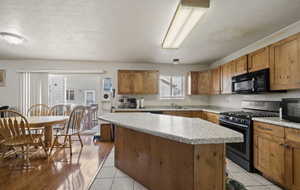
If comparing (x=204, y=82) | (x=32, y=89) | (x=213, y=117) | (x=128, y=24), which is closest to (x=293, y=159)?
(x=213, y=117)

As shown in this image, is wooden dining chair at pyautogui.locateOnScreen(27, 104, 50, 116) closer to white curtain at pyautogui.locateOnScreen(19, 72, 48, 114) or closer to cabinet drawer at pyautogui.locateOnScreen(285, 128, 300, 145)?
white curtain at pyautogui.locateOnScreen(19, 72, 48, 114)

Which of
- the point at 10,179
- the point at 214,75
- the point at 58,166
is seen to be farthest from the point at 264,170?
the point at 10,179

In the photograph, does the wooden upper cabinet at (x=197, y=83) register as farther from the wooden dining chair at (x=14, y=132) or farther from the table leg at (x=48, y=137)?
the wooden dining chair at (x=14, y=132)

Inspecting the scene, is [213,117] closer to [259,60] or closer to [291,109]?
[259,60]

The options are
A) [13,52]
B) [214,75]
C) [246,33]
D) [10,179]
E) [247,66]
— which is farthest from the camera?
[214,75]

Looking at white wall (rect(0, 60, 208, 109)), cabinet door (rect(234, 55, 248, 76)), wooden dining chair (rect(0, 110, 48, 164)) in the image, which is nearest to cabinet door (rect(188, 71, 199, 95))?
white wall (rect(0, 60, 208, 109))

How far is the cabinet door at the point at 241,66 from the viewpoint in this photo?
2.87 meters

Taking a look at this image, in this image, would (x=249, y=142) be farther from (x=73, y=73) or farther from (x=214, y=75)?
(x=73, y=73)

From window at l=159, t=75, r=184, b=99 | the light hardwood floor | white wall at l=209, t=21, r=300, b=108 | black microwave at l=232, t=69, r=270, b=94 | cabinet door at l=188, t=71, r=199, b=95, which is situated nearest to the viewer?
the light hardwood floor

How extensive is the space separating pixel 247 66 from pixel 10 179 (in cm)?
442

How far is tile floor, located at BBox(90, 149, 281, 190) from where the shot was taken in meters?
1.79

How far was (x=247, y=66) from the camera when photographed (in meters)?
2.83

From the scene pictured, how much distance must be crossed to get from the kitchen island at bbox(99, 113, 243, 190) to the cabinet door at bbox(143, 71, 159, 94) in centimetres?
232

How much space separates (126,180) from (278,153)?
2.00m
